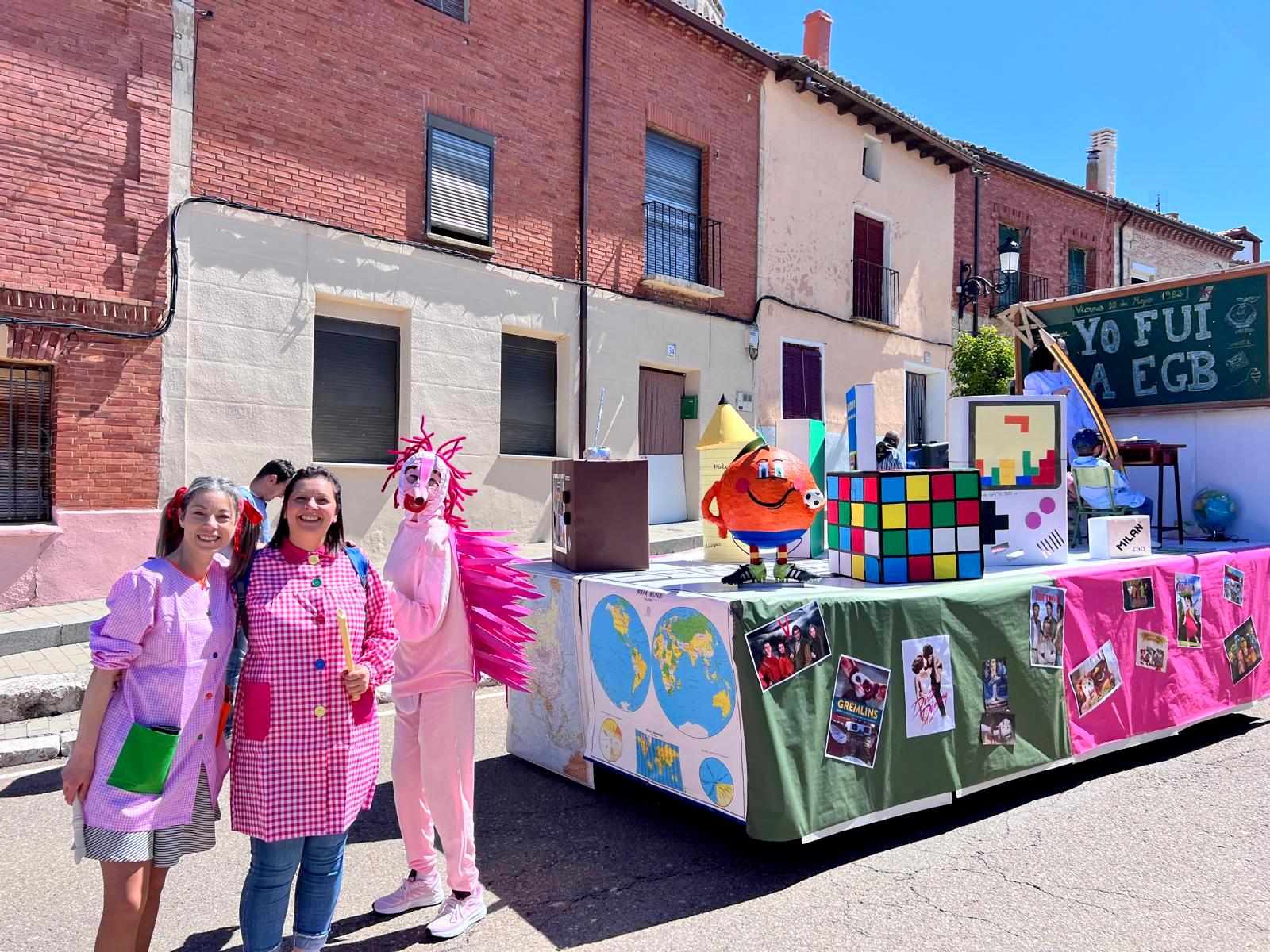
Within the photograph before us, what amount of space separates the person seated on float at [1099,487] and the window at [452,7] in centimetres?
868

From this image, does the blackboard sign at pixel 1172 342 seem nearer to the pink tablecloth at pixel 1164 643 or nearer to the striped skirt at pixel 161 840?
the pink tablecloth at pixel 1164 643

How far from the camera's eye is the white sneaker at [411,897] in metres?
3.14

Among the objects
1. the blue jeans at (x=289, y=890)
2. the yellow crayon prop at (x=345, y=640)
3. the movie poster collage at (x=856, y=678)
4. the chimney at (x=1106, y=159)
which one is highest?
the chimney at (x=1106, y=159)

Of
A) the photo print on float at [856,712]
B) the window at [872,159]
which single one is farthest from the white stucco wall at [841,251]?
the photo print on float at [856,712]

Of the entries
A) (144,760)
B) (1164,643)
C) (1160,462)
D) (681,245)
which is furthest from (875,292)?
(144,760)

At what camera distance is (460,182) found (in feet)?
35.4

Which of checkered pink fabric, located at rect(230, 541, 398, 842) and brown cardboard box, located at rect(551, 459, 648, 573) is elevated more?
brown cardboard box, located at rect(551, 459, 648, 573)

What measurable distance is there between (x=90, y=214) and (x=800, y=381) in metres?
10.7

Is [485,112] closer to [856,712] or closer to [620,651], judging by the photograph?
[620,651]

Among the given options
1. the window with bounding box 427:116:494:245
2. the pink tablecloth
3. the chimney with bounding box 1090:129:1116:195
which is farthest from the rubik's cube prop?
the chimney with bounding box 1090:129:1116:195

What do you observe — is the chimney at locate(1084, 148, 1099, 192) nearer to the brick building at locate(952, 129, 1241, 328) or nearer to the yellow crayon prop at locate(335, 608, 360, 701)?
the brick building at locate(952, 129, 1241, 328)

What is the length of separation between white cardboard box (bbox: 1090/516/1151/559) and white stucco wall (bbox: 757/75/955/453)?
9.45m

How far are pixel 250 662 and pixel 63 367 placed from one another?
23.0 ft

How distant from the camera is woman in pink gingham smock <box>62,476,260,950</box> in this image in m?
2.32
